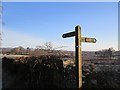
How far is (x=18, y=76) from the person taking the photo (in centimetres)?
1216

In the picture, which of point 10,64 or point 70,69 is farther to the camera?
point 10,64

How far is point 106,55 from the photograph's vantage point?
13.3 m

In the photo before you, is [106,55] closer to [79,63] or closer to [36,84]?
[36,84]

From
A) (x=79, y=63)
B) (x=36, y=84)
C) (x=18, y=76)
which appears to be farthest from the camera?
(x=18, y=76)

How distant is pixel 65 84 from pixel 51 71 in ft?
2.80

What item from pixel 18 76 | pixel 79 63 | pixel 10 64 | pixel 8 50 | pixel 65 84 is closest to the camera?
pixel 79 63

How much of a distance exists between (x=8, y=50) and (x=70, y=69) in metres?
11.3

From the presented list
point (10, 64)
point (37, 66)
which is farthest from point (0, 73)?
point (37, 66)

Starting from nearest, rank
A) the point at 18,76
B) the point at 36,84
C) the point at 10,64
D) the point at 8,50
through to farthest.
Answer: the point at 36,84, the point at 18,76, the point at 10,64, the point at 8,50

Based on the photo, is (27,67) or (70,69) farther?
(27,67)

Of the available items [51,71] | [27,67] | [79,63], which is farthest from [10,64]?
[79,63]

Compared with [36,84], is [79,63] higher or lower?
higher

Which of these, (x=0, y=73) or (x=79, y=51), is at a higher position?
(x=79, y=51)

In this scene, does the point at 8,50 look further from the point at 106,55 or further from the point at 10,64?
the point at 106,55
